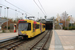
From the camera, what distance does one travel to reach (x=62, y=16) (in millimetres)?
78125

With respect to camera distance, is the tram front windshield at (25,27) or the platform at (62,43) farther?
the tram front windshield at (25,27)

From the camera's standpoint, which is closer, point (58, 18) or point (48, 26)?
point (48, 26)

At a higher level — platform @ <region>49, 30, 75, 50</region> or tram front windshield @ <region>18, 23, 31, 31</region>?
tram front windshield @ <region>18, 23, 31, 31</region>

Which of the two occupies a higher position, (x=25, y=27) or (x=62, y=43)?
(x=25, y=27)

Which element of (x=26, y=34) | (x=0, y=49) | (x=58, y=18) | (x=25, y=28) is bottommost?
(x=0, y=49)

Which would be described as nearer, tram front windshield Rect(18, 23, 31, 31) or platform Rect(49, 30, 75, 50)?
platform Rect(49, 30, 75, 50)

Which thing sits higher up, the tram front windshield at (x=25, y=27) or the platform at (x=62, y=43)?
the tram front windshield at (x=25, y=27)

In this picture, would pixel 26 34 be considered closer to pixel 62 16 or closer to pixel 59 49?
pixel 59 49

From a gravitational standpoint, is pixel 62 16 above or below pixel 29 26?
above

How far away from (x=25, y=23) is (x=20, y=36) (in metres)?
2.02

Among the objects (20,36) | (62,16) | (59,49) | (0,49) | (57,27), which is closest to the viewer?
(59,49)

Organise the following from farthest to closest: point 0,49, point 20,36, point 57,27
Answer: point 57,27
point 20,36
point 0,49

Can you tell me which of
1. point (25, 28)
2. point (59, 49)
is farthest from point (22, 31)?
point (59, 49)

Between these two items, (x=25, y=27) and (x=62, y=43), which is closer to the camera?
(x=62, y=43)
